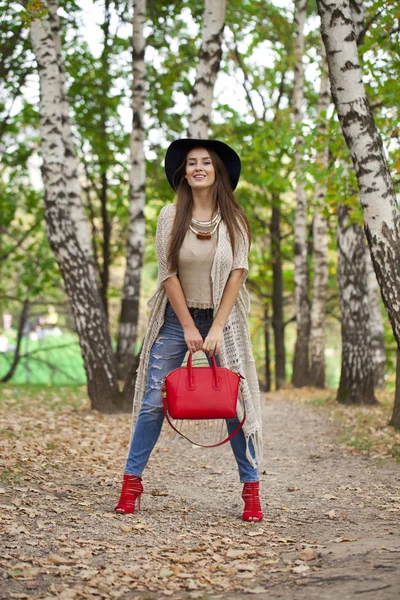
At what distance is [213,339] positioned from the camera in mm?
4738

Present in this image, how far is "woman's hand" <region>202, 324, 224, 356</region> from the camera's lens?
4730mm

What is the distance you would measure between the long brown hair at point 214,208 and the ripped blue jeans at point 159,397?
1.39 feet

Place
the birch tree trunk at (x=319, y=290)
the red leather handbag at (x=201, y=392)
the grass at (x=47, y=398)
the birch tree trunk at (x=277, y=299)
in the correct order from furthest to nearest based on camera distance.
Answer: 1. the birch tree trunk at (x=277, y=299)
2. the birch tree trunk at (x=319, y=290)
3. the grass at (x=47, y=398)
4. the red leather handbag at (x=201, y=392)

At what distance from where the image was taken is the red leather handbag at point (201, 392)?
179 inches

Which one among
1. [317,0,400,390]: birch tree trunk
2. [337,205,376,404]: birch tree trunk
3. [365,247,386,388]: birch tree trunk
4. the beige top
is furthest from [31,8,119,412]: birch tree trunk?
[365,247,386,388]: birch tree trunk

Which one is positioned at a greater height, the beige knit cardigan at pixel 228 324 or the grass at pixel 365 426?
the beige knit cardigan at pixel 228 324

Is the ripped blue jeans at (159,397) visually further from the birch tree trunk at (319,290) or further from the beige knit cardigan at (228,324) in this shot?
the birch tree trunk at (319,290)

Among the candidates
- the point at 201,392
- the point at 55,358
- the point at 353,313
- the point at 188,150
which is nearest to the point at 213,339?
the point at 201,392

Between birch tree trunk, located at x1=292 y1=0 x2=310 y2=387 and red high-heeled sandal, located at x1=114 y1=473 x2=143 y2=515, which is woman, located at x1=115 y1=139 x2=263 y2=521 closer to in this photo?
red high-heeled sandal, located at x1=114 y1=473 x2=143 y2=515

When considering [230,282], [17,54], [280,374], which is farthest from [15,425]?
[280,374]

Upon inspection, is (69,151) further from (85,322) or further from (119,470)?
(119,470)

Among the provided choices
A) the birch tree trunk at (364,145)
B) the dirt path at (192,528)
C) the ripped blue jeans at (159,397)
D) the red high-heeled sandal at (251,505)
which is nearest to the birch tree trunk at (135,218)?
the dirt path at (192,528)

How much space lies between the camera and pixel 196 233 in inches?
188

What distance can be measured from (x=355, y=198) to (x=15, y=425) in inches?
231
